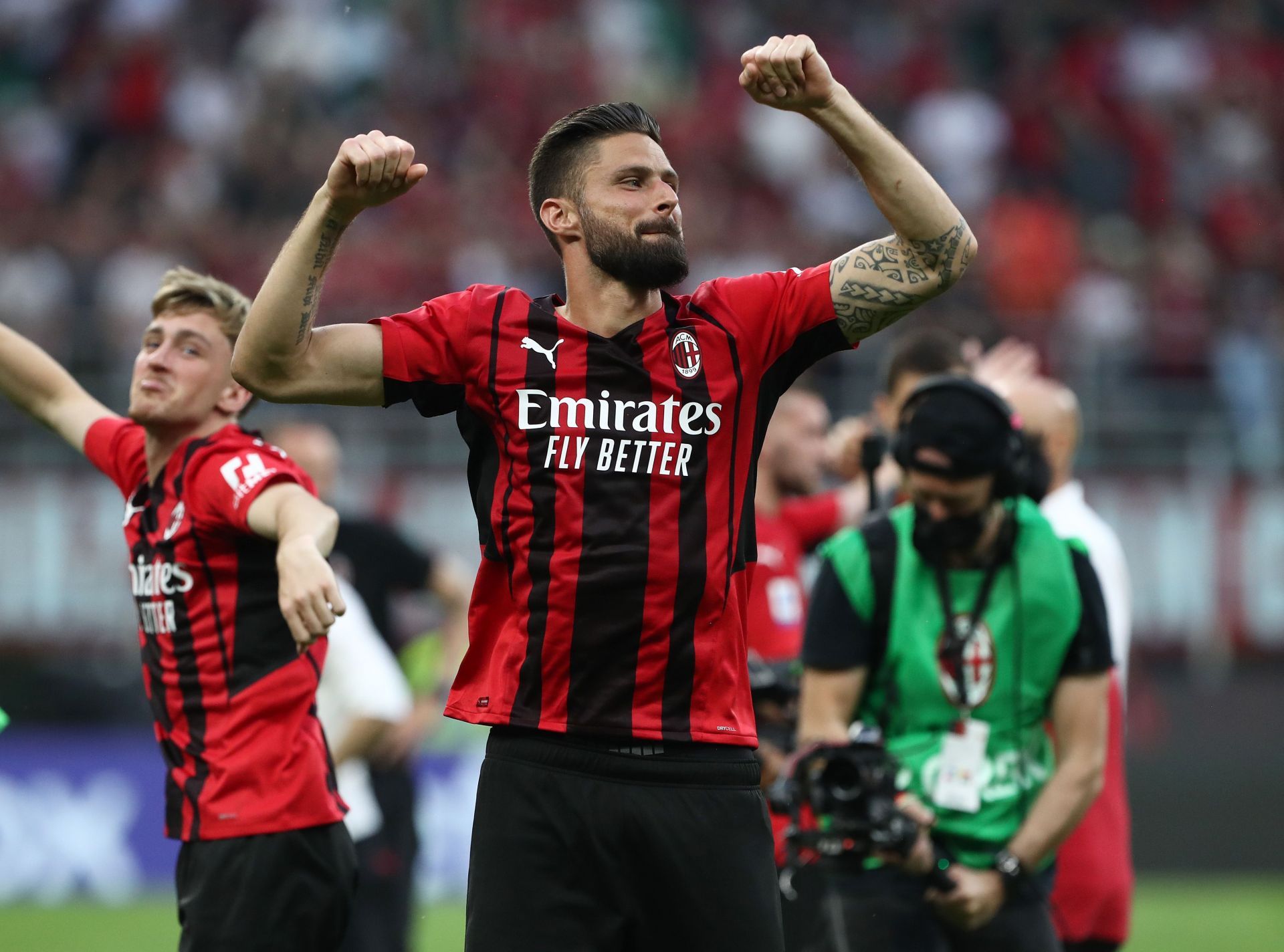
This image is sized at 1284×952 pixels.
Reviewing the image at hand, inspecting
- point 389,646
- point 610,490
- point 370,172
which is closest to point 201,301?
point 370,172

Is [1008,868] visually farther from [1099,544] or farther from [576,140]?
[576,140]

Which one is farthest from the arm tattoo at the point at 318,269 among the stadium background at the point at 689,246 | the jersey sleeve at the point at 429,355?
the stadium background at the point at 689,246

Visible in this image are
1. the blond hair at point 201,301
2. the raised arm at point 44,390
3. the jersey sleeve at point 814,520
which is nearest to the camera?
the blond hair at point 201,301

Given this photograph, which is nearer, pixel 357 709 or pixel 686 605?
pixel 686 605

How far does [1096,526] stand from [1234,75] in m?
13.9

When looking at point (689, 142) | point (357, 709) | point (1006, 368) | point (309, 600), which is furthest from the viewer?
point (689, 142)

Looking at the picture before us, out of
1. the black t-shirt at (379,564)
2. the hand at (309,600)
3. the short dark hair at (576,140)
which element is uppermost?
the short dark hair at (576,140)

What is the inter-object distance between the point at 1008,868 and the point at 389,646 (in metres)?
4.14

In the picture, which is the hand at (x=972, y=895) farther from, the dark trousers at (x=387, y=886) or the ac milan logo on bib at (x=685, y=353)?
the dark trousers at (x=387, y=886)

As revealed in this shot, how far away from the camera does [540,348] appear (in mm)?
3852

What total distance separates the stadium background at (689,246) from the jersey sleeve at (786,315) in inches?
281

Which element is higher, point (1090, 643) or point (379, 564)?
point (379, 564)

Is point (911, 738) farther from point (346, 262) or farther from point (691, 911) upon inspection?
point (346, 262)

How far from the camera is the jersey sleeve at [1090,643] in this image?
4703mm
